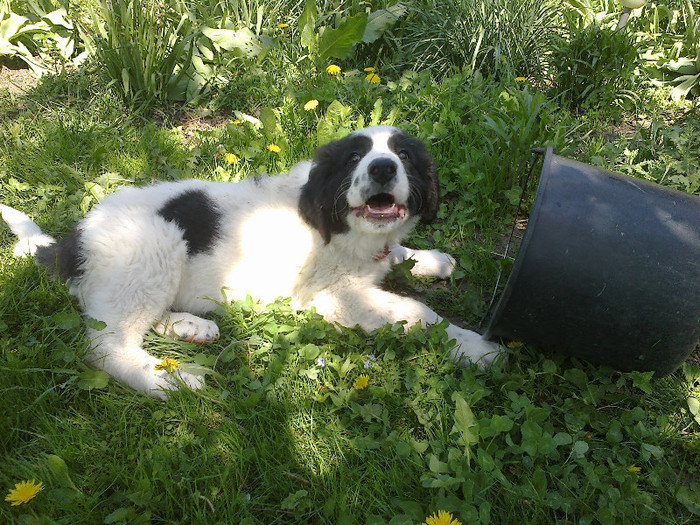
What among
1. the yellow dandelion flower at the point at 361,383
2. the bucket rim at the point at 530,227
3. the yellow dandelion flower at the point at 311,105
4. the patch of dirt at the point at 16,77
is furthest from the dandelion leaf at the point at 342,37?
the yellow dandelion flower at the point at 361,383

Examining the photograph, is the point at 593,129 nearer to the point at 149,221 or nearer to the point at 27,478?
the point at 149,221

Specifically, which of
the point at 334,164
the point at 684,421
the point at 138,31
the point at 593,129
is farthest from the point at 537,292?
the point at 138,31

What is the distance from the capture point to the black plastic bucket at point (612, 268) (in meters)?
1.92

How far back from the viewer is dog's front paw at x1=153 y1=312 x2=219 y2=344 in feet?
8.02

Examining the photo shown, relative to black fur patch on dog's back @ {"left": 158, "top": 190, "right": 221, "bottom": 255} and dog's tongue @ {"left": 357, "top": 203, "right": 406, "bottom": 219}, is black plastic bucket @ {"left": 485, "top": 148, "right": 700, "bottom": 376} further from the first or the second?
black fur patch on dog's back @ {"left": 158, "top": 190, "right": 221, "bottom": 255}

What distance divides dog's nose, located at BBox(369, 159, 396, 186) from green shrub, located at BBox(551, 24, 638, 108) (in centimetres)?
246

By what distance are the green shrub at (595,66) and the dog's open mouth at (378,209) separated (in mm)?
2434

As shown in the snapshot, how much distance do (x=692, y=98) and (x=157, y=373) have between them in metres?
4.64

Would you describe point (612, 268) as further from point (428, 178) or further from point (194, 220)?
point (194, 220)

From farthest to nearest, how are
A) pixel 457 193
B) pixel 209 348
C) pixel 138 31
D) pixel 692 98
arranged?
pixel 692 98, pixel 138 31, pixel 457 193, pixel 209 348

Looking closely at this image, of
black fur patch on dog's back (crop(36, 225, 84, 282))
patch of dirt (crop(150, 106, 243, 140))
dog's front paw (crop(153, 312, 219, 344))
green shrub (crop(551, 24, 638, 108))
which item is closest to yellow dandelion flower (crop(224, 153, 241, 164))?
patch of dirt (crop(150, 106, 243, 140))

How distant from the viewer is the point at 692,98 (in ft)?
14.6

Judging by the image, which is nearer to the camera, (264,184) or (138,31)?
(264,184)

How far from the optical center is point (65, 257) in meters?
2.42
